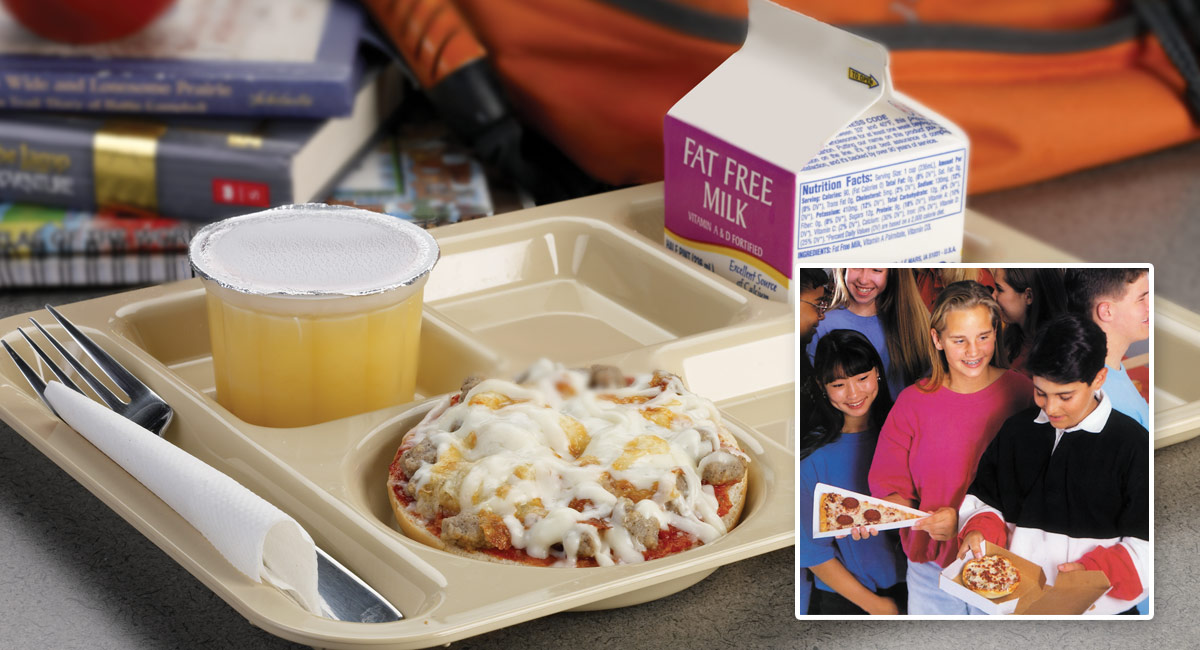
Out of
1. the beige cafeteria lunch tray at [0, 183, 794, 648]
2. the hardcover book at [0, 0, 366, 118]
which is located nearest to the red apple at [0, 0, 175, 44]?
the hardcover book at [0, 0, 366, 118]

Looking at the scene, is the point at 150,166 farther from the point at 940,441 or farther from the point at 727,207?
the point at 940,441

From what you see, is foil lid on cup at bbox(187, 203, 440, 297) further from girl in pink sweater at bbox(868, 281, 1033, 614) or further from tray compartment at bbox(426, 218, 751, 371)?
girl in pink sweater at bbox(868, 281, 1033, 614)

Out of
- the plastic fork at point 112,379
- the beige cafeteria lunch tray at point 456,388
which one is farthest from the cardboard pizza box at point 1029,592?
the plastic fork at point 112,379

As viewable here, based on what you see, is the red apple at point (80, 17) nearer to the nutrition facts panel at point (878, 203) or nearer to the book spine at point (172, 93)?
the book spine at point (172, 93)

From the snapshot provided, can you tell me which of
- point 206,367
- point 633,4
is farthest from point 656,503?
point 633,4

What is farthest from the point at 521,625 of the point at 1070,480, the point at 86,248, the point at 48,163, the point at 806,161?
the point at 48,163

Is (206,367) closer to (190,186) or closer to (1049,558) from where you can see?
(190,186)
